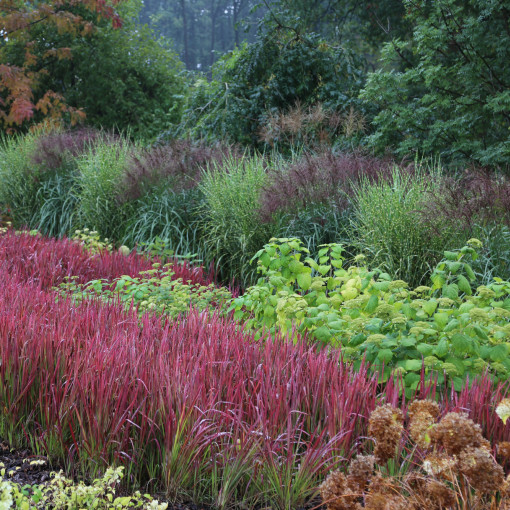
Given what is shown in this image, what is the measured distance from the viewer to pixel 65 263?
5.23 metres

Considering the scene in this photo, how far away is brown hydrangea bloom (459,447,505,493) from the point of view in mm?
1377

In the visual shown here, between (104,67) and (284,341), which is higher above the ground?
(104,67)

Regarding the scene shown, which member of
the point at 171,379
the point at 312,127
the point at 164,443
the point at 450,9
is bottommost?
the point at 164,443

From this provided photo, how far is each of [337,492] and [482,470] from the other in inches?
14.4

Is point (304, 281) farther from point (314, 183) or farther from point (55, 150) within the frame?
point (55, 150)

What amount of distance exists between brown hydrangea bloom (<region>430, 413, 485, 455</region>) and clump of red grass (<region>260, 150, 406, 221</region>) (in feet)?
14.2

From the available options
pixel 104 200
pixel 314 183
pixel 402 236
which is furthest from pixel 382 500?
pixel 104 200

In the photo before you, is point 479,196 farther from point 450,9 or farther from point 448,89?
point 450,9

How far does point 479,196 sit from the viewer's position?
5020 mm

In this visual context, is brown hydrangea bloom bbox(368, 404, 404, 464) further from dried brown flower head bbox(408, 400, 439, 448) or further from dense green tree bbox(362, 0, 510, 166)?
dense green tree bbox(362, 0, 510, 166)

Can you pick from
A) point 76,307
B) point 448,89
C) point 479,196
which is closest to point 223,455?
point 76,307

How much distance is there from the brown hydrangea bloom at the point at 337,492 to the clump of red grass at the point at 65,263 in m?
3.71

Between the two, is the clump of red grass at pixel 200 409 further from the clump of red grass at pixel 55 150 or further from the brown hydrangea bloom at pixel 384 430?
the clump of red grass at pixel 55 150

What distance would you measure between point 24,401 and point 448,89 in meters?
7.32
